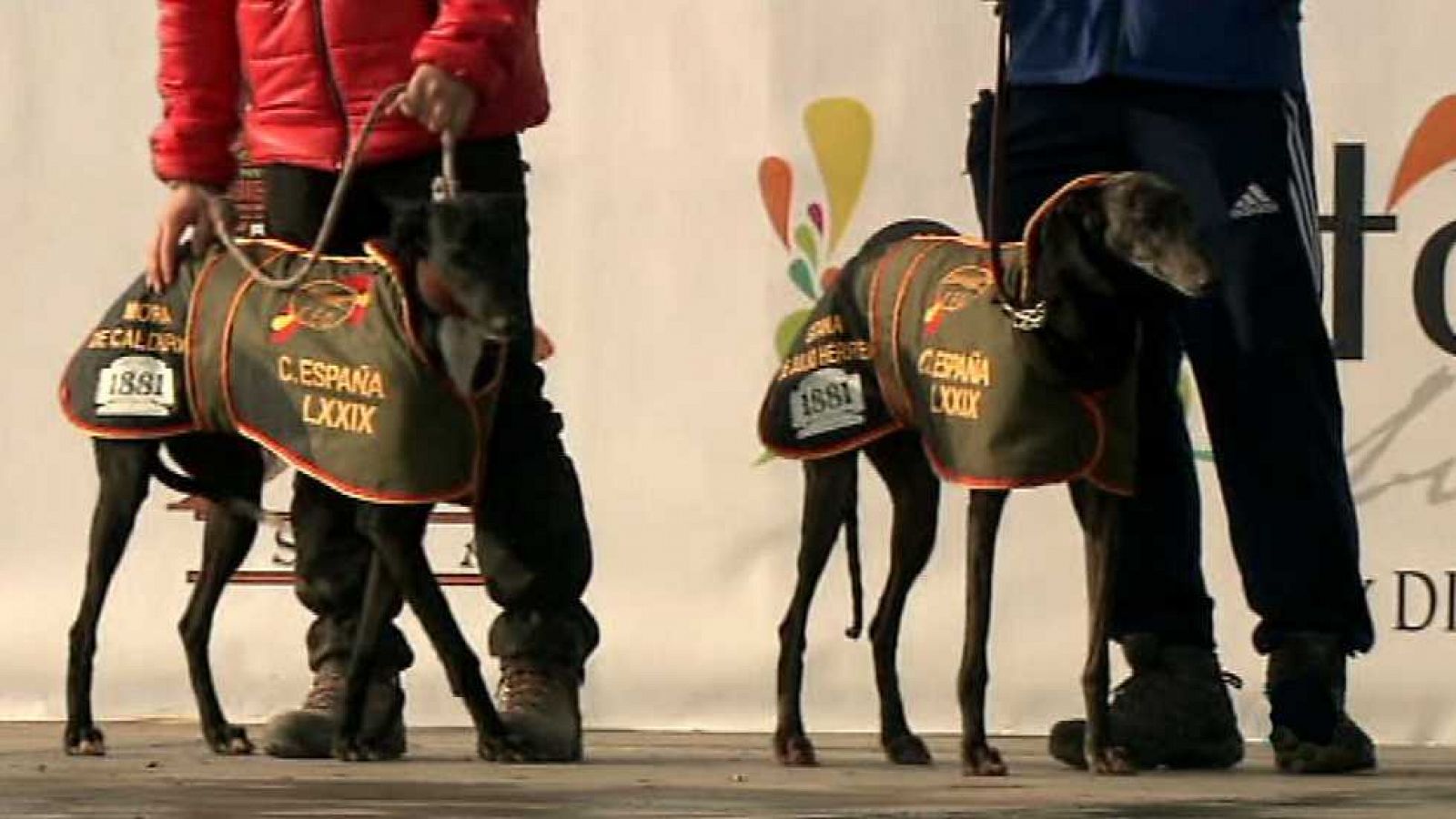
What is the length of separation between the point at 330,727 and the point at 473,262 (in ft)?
3.11

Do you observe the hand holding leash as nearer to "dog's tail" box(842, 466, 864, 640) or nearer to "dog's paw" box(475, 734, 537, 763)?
"dog's paw" box(475, 734, 537, 763)

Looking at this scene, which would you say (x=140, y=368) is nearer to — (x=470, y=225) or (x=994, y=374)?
(x=470, y=225)

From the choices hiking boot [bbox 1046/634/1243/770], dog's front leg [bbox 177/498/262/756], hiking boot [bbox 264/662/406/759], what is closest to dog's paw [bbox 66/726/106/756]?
dog's front leg [bbox 177/498/262/756]

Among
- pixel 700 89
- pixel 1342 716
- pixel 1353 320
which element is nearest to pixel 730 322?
pixel 700 89

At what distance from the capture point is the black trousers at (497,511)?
7.06m

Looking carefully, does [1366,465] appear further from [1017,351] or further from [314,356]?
[314,356]

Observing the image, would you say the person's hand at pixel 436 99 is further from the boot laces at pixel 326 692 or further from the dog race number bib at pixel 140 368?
the boot laces at pixel 326 692

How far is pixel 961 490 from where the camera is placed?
7977 mm

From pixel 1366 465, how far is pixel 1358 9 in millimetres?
838

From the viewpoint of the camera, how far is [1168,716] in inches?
276

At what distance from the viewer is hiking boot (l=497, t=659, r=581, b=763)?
709 cm

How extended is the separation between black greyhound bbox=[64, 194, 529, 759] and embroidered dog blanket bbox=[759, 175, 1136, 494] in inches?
21.1

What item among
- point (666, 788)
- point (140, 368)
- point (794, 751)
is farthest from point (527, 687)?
point (140, 368)

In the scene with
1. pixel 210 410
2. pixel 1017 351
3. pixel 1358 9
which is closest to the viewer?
pixel 1017 351
